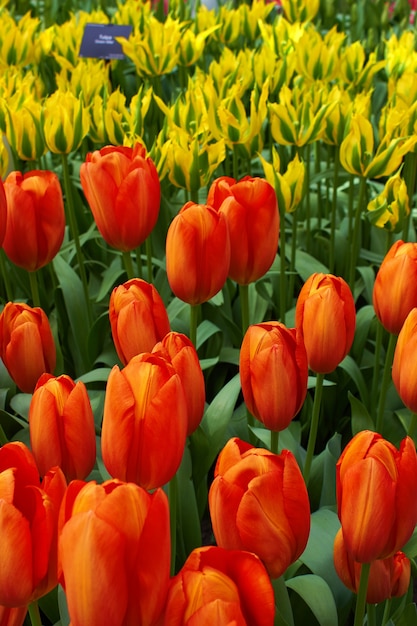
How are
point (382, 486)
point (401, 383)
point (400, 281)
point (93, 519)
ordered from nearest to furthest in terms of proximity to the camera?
point (93, 519) < point (382, 486) < point (401, 383) < point (400, 281)

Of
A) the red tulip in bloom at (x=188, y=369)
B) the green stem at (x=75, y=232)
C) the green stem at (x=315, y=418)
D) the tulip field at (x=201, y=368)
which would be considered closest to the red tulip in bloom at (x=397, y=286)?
the tulip field at (x=201, y=368)

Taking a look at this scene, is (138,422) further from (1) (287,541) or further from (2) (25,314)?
(2) (25,314)

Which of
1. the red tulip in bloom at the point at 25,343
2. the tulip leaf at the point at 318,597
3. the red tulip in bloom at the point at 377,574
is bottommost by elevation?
the tulip leaf at the point at 318,597

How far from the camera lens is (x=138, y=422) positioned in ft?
2.38

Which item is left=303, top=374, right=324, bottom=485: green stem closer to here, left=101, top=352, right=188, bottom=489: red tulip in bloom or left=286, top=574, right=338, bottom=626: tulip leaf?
left=286, top=574, right=338, bottom=626: tulip leaf

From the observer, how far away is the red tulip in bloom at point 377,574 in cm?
84

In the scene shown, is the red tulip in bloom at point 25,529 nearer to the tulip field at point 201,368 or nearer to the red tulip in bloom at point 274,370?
the tulip field at point 201,368

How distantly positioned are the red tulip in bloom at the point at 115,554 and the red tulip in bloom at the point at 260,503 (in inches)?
4.4

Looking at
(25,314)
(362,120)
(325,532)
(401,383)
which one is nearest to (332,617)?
(325,532)

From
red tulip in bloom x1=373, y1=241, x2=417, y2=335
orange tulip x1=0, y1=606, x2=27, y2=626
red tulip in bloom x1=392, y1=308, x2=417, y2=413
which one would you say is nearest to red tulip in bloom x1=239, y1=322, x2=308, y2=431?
red tulip in bloom x1=392, y1=308, x2=417, y2=413

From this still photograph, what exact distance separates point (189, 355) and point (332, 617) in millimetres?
383

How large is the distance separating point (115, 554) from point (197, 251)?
1.89ft

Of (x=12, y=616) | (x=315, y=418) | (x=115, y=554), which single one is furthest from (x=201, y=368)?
(x=115, y=554)

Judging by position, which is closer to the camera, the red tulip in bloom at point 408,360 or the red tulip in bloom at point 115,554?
the red tulip in bloom at point 115,554
